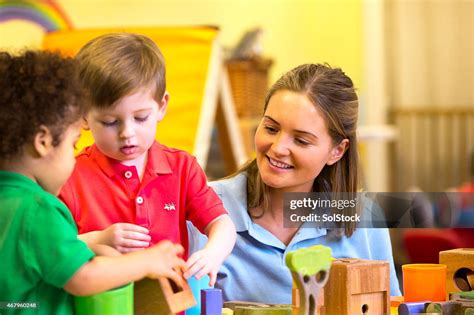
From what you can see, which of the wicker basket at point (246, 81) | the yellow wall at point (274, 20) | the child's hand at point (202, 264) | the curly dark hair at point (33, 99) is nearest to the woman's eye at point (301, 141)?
the child's hand at point (202, 264)

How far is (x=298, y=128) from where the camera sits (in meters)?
0.99

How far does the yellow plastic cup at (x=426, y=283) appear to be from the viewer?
3.06 ft

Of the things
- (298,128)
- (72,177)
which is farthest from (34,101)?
(298,128)

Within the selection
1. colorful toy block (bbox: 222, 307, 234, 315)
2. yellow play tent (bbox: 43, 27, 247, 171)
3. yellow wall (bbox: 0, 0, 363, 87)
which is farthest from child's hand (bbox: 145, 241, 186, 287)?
yellow wall (bbox: 0, 0, 363, 87)

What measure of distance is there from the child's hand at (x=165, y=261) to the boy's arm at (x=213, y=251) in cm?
2

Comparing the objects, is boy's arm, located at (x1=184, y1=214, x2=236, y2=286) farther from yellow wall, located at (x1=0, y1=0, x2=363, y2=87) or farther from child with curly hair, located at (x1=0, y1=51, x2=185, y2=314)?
yellow wall, located at (x1=0, y1=0, x2=363, y2=87)

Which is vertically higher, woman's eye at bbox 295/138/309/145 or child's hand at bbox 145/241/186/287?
woman's eye at bbox 295/138/309/145

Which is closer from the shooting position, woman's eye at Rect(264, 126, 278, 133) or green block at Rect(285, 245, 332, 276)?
green block at Rect(285, 245, 332, 276)

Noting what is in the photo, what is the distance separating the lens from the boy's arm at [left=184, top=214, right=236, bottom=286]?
81cm

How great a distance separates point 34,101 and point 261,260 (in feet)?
1.44

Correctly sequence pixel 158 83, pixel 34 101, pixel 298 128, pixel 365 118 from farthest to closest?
pixel 365 118 → pixel 298 128 → pixel 158 83 → pixel 34 101

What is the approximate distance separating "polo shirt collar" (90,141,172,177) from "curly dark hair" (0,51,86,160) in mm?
136

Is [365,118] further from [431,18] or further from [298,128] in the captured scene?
[298,128]

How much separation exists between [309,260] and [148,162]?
0.22 m
